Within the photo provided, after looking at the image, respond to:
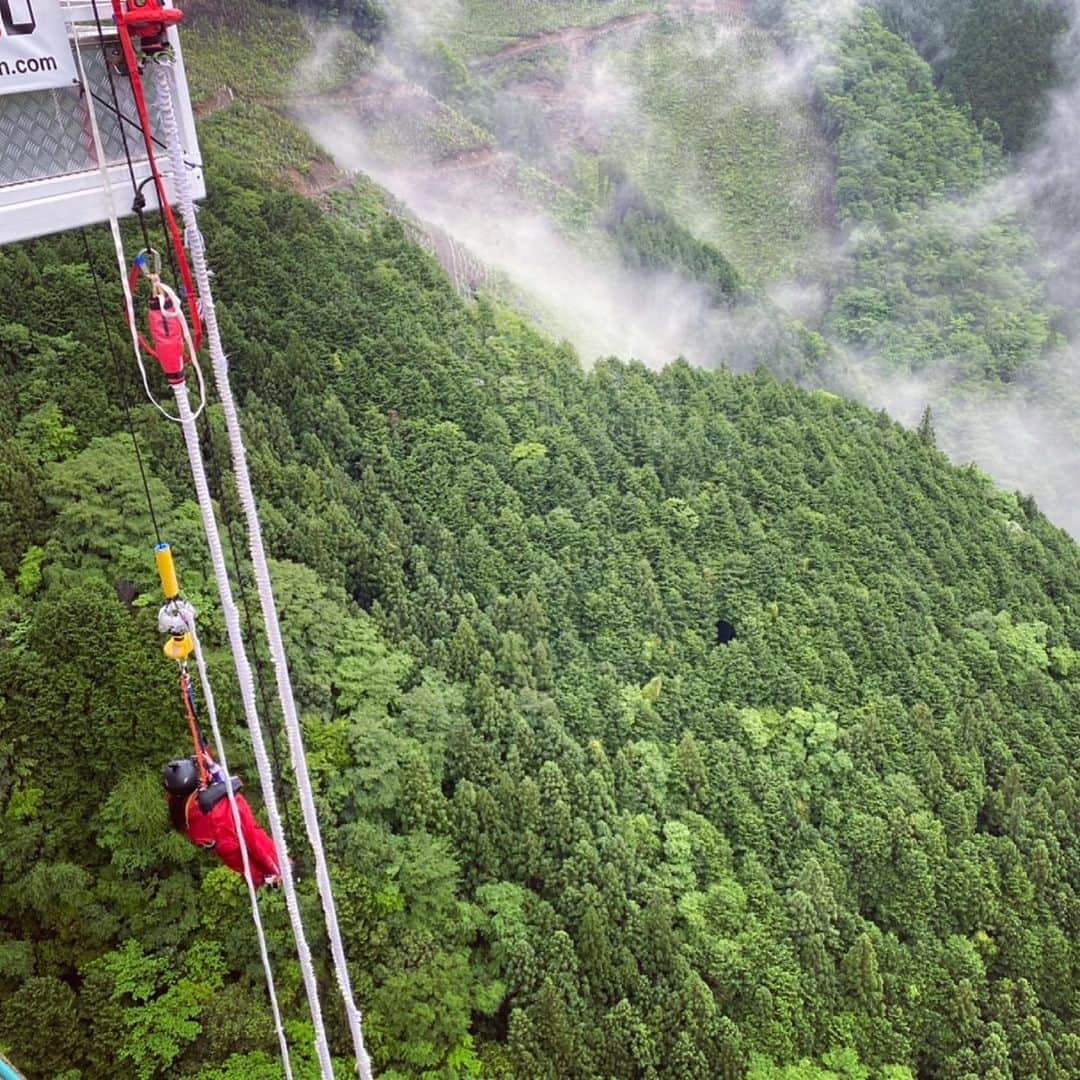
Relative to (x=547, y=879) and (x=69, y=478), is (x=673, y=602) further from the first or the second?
(x=69, y=478)

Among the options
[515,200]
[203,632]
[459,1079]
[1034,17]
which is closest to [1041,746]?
[459,1079]

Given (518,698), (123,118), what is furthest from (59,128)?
(518,698)

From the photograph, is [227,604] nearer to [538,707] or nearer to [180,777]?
[180,777]

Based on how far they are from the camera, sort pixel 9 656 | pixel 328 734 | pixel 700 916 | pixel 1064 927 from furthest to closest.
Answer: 1. pixel 1064 927
2. pixel 700 916
3. pixel 328 734
4. pixel 9 656

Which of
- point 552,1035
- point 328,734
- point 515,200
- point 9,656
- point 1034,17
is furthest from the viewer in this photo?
point 1034,17

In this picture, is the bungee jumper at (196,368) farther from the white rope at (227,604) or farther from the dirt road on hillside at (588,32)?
the dirt road on hillside at (588,32)
